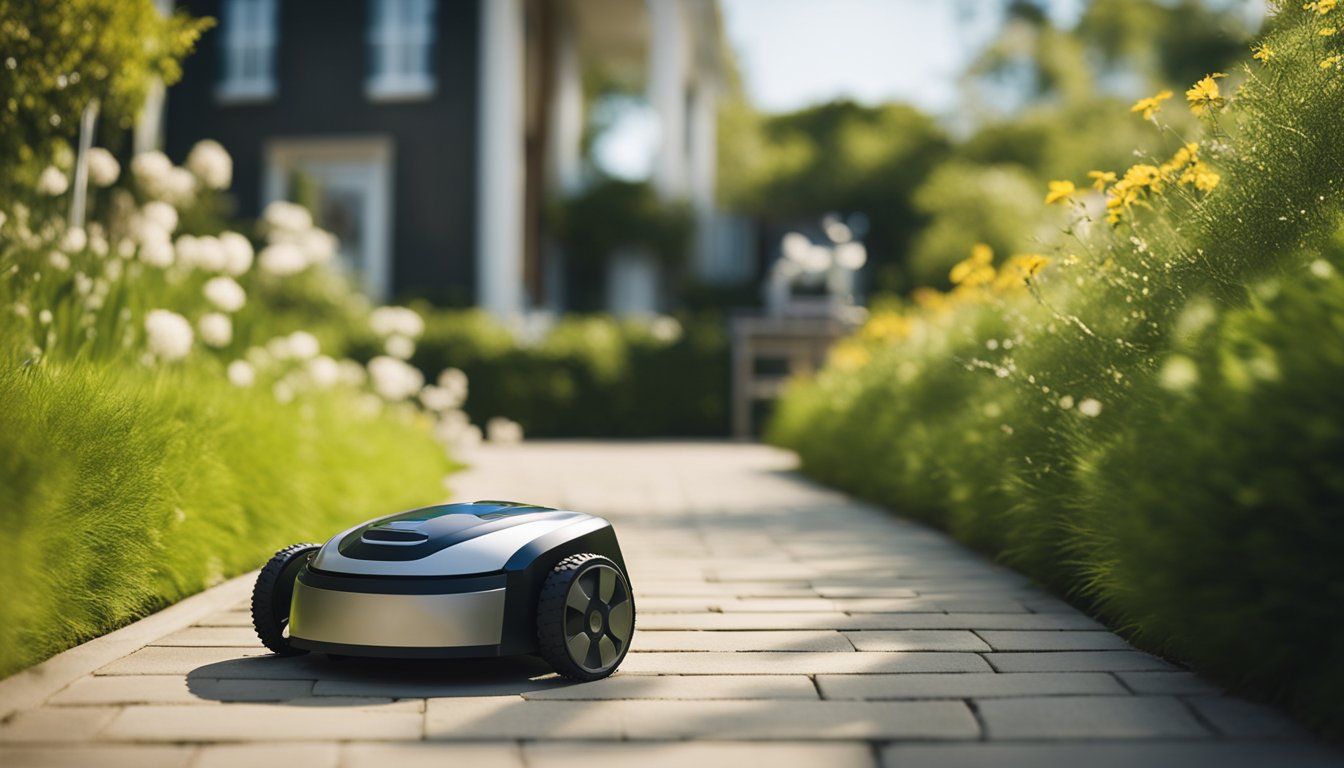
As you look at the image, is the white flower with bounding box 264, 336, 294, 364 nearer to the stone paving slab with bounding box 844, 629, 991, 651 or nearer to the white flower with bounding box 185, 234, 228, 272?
the white flower with bounding box 185, 234, 228, 272

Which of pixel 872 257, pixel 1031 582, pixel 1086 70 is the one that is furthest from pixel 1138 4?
pixel 1031 582

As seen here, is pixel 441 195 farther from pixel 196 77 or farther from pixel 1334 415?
pixel 1334 415

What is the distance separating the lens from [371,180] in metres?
16.5

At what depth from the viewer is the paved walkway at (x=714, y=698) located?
260 cm

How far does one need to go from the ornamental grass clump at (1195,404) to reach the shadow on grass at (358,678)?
161cm

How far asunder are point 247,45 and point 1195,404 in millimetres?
16151

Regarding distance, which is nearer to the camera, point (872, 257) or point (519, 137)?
point (519, 137)

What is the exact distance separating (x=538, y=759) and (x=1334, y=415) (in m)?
1.77

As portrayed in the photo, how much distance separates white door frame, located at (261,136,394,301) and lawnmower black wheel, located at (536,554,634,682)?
13.4 meters

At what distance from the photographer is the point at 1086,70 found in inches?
1642

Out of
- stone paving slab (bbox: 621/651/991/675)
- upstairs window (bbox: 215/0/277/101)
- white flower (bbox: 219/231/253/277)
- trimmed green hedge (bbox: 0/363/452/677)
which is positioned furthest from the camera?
upstairs window (bbox: 215/0/277/101)

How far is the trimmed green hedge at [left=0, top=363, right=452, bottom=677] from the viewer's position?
304 cm

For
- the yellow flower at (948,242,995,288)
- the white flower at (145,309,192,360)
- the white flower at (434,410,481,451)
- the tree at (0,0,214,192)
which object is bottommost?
the white flower at (434,410,481,451)

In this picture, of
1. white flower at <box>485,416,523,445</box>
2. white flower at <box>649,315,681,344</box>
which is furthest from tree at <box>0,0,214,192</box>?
white flower at <box>649,315,681,344</box>
